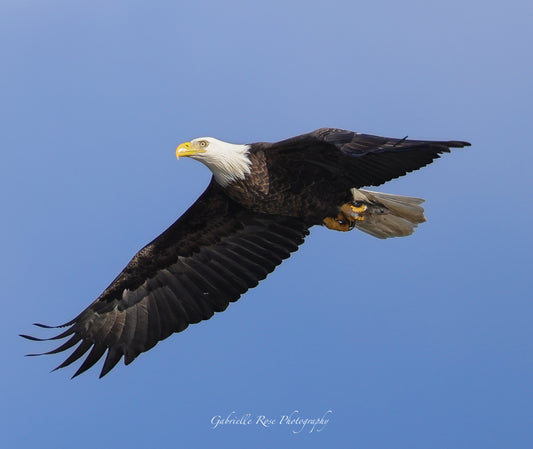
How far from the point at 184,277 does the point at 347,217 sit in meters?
1.96

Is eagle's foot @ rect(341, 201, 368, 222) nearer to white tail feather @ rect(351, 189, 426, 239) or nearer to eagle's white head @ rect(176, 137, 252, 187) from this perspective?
white tail feather @ rect(351, 189, 426, 239)

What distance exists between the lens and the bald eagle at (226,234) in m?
9.82

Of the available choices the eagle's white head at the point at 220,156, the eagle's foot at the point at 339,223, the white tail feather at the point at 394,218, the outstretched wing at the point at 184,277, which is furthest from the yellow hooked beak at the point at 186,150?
the white tail feather at the point at 394,218

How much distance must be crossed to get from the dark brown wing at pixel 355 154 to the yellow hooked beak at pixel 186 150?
Result: 742 mm

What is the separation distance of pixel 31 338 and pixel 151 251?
1642 millimetres

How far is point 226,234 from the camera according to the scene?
10.9m

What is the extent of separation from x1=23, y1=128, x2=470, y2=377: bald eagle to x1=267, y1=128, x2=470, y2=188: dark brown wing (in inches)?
0.6

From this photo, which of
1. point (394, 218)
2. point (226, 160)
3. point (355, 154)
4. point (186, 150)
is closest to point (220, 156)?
point (226, 160)

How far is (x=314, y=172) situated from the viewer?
9.80 m

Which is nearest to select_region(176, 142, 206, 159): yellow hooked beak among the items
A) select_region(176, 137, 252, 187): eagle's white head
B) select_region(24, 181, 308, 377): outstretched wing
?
select_region(176, 137, 252, 187): eagle's white head

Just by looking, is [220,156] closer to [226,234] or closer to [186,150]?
[186,150]

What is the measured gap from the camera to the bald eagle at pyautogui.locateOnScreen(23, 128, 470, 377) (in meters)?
9.82

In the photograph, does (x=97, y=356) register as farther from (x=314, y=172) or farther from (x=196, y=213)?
(x=314, y=172)

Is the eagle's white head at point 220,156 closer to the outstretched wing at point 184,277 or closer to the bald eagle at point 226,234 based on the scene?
the bald eagle at point 226,234
